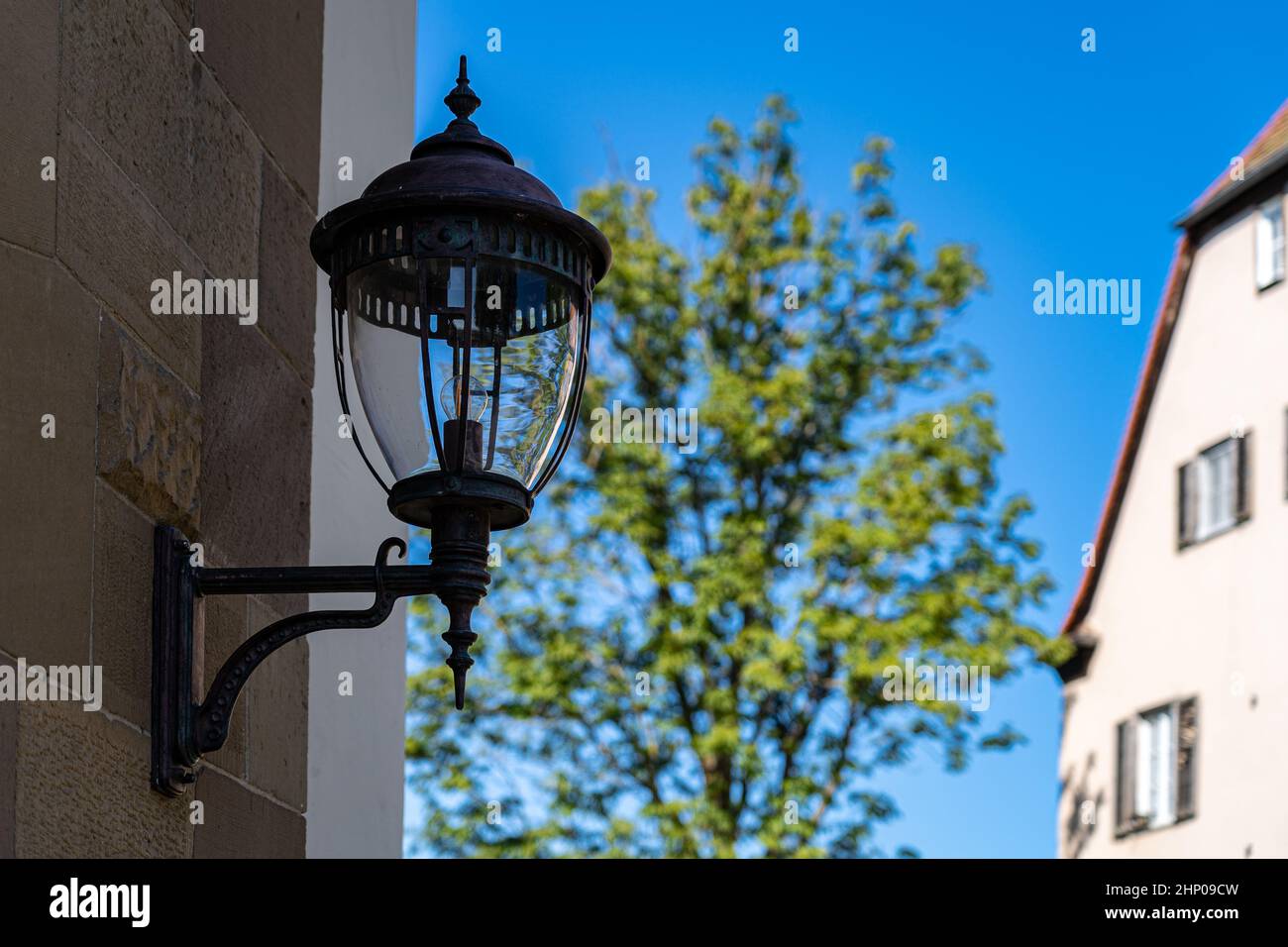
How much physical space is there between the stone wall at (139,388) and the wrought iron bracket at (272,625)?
0.12 feet

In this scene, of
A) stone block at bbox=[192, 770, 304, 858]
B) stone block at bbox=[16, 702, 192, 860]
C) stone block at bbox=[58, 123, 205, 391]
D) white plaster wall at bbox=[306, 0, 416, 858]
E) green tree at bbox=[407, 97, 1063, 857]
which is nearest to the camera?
stone block at bbox=[16, 702, 192, 860]

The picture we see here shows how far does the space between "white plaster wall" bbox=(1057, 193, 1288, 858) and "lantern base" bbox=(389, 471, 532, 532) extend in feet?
45.5

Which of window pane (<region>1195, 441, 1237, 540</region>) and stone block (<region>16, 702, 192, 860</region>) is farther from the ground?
window pane (<region>1195, 441, 1237, 540</region>)

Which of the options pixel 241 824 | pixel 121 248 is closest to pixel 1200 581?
pixel 241 824

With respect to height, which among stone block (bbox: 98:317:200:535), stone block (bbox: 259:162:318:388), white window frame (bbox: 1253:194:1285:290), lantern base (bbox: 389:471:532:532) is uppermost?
white window frame (bbox: 1253:194:1285:290)

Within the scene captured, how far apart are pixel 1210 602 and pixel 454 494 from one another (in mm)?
16241

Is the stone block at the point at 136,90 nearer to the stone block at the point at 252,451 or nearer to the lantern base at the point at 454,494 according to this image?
the stone block at the point at 252,451

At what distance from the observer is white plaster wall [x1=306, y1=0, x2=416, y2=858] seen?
12.7 ft

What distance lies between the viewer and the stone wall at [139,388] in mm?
2471

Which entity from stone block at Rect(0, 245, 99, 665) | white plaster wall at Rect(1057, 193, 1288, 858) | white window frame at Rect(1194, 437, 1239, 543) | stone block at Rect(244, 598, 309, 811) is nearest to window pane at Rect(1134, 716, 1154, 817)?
white plaster wall at Rect(1057, 193, 1288, 858)

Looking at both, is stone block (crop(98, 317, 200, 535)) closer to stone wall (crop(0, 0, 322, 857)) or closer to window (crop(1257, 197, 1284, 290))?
stone wall (crop(0, 0, 322, 857))

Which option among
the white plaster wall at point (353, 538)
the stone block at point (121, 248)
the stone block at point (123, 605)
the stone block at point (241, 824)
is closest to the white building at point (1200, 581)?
the white plaster wall at point (353, 538)

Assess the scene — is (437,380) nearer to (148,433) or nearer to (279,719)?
(148,433)
